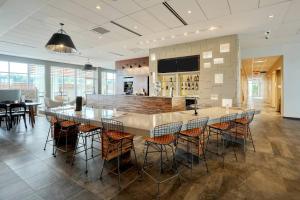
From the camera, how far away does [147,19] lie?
4.72 metres

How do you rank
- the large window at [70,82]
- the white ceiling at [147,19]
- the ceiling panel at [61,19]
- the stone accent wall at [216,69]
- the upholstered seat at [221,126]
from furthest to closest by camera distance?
the large window at [70,82]
the stone accent wall at [216,69]
the ceiling panel at [61,19]
the white ceiling at [147,19]
the upholstered seat at [221,126]

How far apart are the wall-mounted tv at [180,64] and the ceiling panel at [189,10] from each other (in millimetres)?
2237

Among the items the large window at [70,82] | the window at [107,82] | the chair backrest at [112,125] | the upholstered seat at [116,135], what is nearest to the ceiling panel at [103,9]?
the chair backrest at [112,125]

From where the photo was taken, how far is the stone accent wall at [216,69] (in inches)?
238

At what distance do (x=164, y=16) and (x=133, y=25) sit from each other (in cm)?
112

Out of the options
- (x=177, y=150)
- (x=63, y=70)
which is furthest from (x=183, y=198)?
(x=63, y=70)

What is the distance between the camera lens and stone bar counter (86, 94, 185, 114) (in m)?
5.70

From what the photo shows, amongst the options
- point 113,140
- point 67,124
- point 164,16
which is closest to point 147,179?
point 113,140

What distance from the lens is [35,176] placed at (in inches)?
104

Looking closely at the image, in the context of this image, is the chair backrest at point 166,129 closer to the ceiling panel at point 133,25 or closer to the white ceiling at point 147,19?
the white ceiling at point 147,19

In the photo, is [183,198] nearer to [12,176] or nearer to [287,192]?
[287,192]

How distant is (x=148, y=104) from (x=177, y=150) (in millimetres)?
2734

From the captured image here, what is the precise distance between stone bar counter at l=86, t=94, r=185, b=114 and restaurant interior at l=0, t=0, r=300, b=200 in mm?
45

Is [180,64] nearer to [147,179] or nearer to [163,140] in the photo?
[163,140]
